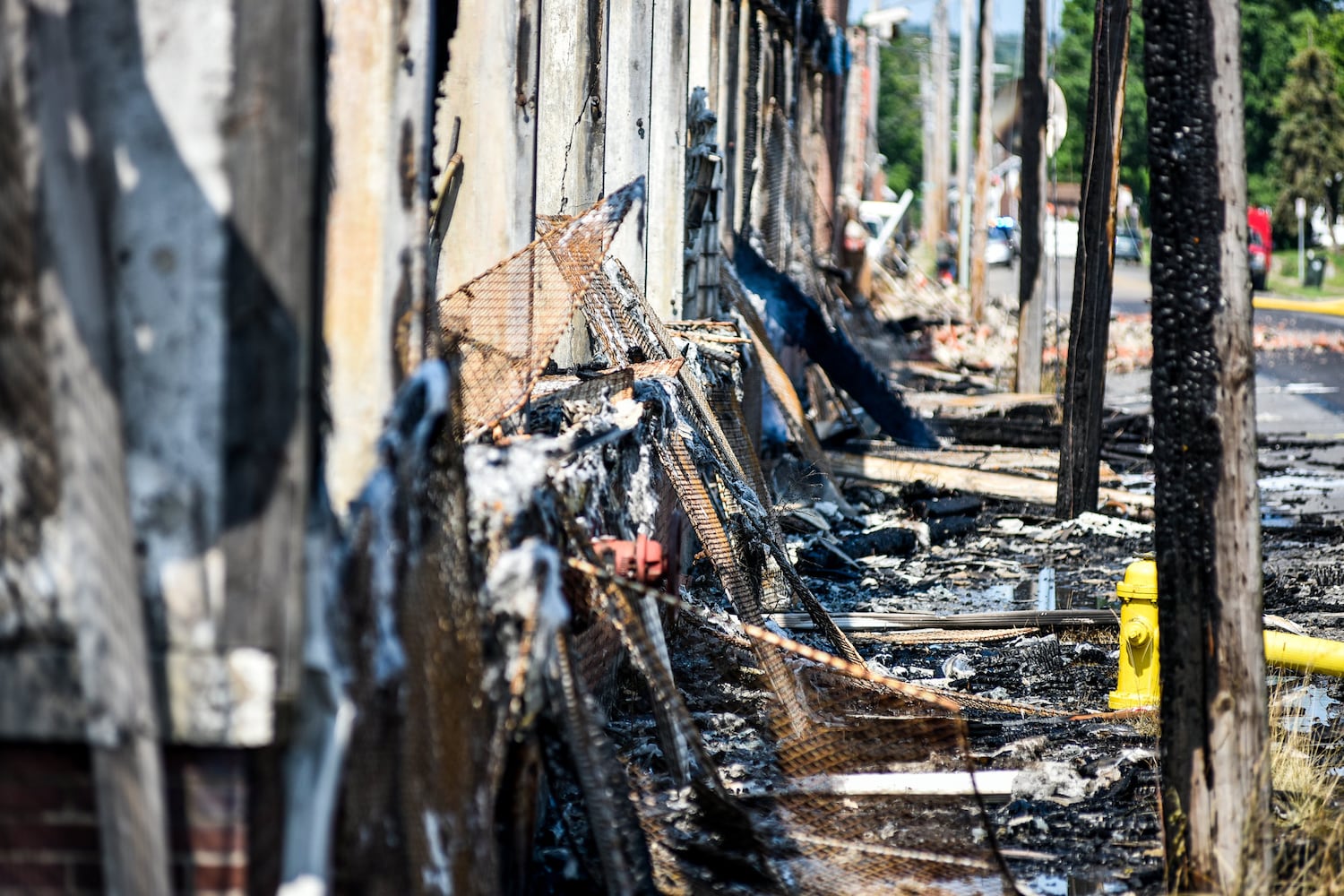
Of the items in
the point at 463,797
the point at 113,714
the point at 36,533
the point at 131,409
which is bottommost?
the point at 463,797

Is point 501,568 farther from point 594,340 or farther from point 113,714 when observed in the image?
point 594,340

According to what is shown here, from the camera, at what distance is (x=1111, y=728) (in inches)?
210

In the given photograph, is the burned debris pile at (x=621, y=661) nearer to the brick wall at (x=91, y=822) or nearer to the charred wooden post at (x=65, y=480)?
the brick wall at (x=91, y=822)

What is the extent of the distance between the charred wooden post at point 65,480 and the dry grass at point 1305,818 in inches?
108

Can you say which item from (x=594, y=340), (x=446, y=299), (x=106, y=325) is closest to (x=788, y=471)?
(x=594, y=340)

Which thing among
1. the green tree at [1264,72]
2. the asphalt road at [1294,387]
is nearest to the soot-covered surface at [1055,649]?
the asphalt road at [1294,387]

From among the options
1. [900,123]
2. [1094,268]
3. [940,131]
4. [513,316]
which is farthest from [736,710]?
[900,123]

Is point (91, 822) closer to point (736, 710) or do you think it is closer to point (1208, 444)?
point (1208, 444)

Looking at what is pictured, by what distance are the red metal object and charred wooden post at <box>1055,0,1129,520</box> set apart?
18.8 feet

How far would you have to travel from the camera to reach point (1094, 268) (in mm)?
9422

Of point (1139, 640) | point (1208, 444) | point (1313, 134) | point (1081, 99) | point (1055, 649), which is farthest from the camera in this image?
point (1081, 99)

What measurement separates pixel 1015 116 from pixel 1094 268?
5.68m

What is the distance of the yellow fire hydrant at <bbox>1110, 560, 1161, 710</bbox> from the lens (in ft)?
18.0

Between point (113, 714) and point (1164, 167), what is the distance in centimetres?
269
